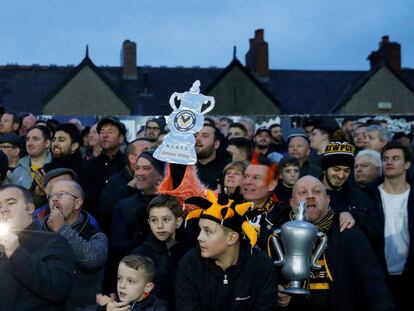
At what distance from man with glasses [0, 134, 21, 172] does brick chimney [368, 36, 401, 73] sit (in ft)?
101

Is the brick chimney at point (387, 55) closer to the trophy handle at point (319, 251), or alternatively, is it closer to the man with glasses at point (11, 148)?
the man with glasses at point (11, 148)

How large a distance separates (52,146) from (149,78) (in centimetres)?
3108

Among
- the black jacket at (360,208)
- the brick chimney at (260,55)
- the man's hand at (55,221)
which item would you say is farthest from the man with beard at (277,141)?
the brick chimney at (260,55)

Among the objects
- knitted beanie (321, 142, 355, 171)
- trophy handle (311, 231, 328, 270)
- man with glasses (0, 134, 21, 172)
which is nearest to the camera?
trophy handle (311, 231, 328, 270)

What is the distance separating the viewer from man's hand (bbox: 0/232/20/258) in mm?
4316

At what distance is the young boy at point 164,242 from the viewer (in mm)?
5297

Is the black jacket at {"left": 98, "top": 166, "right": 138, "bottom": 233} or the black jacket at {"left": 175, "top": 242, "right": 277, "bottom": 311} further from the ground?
the black jacket at {"left": 98, "top": 166, "right": 138, "bottom": 233}

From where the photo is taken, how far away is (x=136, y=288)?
482cm

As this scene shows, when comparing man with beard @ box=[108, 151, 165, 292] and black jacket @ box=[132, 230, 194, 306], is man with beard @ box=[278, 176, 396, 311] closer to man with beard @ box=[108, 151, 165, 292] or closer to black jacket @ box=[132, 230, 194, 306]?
black jacket @ box=[132, 230, 194, 306]

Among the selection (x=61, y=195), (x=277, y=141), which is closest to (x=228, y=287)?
(x=61, y=195)

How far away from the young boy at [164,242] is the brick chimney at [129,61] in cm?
3340

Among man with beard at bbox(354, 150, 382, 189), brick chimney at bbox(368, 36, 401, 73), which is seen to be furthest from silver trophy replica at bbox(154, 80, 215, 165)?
brick chimney at bbox(368, 36, 401, 73)

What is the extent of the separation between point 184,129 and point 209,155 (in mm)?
1230

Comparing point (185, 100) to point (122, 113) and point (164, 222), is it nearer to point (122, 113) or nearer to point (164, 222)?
point (164, 222)
